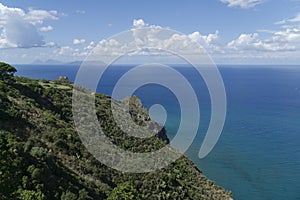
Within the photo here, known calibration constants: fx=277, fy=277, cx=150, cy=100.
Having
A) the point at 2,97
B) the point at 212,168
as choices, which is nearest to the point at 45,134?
the point at 2,97

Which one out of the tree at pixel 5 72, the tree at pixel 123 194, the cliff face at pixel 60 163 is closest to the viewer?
the cliff face at pixel 60 163

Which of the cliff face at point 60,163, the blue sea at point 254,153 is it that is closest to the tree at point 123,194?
the cliff face at point 60,163

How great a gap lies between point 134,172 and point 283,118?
6375 centimetres

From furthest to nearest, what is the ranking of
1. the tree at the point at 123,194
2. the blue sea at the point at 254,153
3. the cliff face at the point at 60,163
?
the blue sea at the point at 254,153 → the tree at the point at 123,194 → the cliff face at the point at 60,163

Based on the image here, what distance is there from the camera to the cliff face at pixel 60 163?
47.4ft

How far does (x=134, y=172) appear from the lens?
23.0m

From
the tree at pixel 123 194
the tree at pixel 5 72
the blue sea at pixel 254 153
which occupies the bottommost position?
the blue sea at pixel 254 153

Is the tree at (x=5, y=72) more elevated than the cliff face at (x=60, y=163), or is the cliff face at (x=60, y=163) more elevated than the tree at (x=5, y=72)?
the tree at (x=5, y=72)

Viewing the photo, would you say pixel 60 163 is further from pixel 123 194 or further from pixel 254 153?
pixel 254 153

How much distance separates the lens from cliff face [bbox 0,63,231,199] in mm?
14453

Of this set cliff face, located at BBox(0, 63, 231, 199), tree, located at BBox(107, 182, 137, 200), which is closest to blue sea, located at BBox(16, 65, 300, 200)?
cliff face, located at BBox(0, 63, 231, 199)

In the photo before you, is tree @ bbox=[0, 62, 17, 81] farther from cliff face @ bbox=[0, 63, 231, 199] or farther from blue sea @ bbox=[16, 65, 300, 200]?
blue sea @ bbox=[16, 65, 300, 200]

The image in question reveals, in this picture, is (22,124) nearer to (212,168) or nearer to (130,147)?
(130,147)

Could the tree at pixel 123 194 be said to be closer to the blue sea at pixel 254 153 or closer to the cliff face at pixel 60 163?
the cliff face at pixel 60 163
